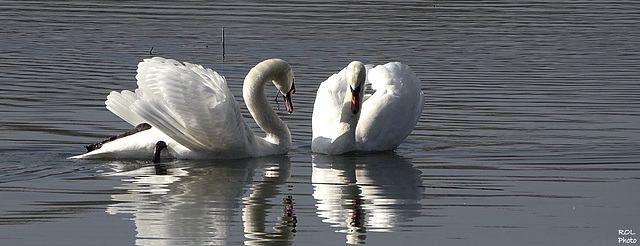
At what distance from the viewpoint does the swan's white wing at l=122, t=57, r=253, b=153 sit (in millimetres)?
10008

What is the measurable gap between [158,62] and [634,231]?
4493 millimetres

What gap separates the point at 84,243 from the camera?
6988 millimetres

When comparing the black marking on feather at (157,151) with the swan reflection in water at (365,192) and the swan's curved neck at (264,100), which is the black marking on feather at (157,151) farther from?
the swan reflection in water at (365,192)

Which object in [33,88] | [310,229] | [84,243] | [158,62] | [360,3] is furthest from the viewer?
[360,3]

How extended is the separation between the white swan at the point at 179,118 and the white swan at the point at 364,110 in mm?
614

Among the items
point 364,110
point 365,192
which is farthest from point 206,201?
point 364,110

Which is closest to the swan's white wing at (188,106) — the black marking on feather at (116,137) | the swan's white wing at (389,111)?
the black marking on feather at (116,137)

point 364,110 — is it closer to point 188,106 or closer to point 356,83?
point 356,83

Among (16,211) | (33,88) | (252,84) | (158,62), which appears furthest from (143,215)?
(33,88)

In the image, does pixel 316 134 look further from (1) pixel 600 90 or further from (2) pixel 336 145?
(1) pixel 600 90

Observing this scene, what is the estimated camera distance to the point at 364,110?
1144 cm

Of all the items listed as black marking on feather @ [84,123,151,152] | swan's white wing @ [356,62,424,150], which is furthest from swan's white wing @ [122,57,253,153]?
swan's white wing @ [356,62,424,150]

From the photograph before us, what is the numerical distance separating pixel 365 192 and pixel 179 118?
6.44 ft

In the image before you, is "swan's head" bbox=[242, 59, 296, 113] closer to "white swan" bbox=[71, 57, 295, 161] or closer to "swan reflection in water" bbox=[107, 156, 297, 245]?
"white swan" bbox=[71, 57, 295, 161]
